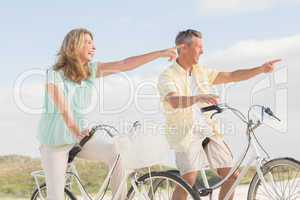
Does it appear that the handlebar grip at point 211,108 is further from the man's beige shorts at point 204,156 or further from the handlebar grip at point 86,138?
the handlebar grip at point 86,138

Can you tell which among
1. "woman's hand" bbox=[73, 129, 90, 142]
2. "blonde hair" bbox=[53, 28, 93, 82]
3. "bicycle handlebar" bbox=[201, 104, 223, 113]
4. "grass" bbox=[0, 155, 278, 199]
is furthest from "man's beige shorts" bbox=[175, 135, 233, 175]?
"grass" bbox=[0, 155, 278, 199]

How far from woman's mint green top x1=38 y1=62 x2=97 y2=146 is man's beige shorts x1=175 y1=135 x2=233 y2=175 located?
3.05ft

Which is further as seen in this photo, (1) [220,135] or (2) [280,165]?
(1) [220,135]

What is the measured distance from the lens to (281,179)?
16.3 feet

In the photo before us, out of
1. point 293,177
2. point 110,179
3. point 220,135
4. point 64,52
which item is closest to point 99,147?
point 110,179

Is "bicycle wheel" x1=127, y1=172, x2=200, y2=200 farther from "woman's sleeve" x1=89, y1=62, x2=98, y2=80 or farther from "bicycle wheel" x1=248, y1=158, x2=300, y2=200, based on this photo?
"woman's sleeve" x1=89, y1=62, x2=98, y2=80

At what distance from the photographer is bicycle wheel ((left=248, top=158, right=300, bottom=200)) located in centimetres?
491

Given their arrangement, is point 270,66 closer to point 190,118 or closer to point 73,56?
point 190,118

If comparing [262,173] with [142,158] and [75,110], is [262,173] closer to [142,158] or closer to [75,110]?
[142,158]

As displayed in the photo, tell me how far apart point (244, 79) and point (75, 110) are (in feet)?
→ 5.68

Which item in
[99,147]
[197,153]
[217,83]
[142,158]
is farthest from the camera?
[217,83]

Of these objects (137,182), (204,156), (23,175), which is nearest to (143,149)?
(137,182)

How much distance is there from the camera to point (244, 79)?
5676 mm

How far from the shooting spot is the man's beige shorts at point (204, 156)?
5.16m
